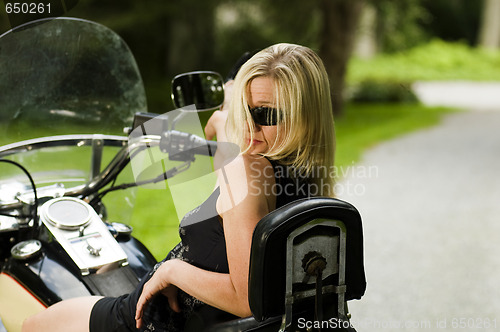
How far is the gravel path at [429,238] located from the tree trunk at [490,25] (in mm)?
22086

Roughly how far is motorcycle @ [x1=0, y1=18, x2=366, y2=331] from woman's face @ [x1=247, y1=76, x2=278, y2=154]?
2.1 inches

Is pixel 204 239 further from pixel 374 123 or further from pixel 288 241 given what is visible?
pixel 374 123

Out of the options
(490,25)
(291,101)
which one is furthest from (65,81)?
(490,25)

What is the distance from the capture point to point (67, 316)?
1.48 metres

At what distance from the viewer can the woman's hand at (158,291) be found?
1.35 m

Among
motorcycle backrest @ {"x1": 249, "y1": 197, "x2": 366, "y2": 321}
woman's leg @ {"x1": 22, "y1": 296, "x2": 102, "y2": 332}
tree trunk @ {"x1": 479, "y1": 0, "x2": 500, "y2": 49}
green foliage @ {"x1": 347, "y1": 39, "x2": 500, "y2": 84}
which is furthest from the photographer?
tree trunk @ {"x1": 479, "y1": 0, "x2": 500, "y2": 49}

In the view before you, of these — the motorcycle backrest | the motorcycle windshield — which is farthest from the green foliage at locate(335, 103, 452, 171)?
the motorcycle backrest

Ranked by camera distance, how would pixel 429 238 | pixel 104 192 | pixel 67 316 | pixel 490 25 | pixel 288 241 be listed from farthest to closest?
1. pixel 490 25
2. pixel 429 238
3. pixel 104 192
4. pixel 67 316
5. pixel 288 241

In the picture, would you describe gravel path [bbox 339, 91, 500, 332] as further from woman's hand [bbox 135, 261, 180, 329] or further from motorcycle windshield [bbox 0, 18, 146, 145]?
woman's hand [bbox 135, 261, 180, 329]

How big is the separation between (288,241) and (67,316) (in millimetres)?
654

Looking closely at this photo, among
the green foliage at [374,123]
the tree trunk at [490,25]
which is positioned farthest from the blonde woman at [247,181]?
the tree trunk at [490,25]

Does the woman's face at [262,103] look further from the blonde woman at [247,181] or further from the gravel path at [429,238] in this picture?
the gravel path at [429,238]

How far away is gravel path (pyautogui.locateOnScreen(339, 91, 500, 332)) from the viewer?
3.75 metres

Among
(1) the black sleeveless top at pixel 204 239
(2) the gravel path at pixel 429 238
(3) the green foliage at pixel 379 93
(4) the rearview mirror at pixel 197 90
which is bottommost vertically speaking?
(3) the green foliage at pixel 379 93
